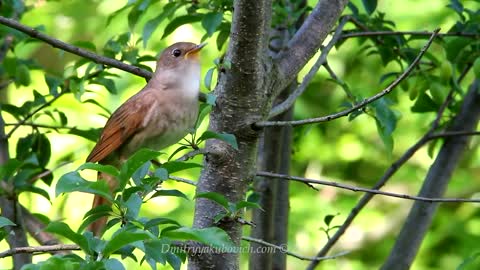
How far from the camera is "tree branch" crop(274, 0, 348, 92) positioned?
350 centimetres

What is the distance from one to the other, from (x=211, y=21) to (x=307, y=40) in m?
0.57

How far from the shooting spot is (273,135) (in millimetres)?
4625

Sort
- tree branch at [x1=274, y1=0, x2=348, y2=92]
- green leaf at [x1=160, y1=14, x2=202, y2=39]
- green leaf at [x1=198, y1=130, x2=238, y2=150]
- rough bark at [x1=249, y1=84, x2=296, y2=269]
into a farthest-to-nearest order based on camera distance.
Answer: rough bark at [x1=249, y1=84, x2=296, y2=269]
green leaf at [x1=160, y1=14, x2=202, y2=39]
tree branch at [x1=274, y1=0, x2=348, y2=92]
green leaf at [x1=198, y1=130, x2=238, y2=150]

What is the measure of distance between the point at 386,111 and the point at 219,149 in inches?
48.2

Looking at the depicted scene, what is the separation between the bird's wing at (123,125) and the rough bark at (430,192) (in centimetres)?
158

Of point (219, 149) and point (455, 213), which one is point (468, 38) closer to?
point (219, 149)

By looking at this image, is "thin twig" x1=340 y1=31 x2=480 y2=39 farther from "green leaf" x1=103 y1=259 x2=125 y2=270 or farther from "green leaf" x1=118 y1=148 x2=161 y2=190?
"green leaf" x1=103 y1=259 x2=125 y2=270

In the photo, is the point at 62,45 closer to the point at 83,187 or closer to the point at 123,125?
the point at 83,187

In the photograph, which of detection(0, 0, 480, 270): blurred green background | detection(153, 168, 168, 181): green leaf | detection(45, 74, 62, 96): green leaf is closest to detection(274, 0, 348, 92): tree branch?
detection(153, 168, 168, 181): green leaf

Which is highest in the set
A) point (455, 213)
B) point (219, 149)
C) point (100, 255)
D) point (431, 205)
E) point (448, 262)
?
point (455, 213)

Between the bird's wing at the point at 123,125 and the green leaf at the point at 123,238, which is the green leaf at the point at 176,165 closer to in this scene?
the green leaf at the point at 123,238

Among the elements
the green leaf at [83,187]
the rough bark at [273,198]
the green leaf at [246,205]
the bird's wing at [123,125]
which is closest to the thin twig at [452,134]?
the rough bark at [273,198]

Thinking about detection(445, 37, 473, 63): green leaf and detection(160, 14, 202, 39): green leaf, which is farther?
detection(445, 37, 473, 63): green leaf

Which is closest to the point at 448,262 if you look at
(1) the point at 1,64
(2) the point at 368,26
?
(2) the point at 368,26
